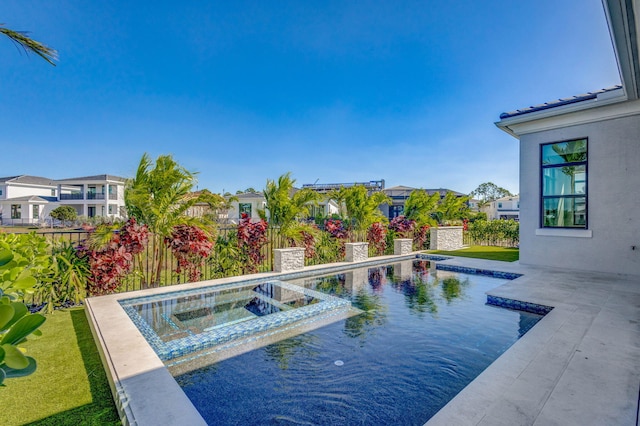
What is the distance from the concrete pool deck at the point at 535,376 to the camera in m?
2.70

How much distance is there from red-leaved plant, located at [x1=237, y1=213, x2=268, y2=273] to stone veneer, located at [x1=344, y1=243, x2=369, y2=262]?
366 centimetres

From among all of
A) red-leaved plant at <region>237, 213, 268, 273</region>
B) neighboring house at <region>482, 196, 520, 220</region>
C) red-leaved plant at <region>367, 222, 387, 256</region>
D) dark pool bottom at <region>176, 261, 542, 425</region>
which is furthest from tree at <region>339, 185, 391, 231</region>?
neighboring house at <region>482, 196, 520, 220</region>

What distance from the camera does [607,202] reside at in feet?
27.7

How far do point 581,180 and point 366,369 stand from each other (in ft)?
30.1

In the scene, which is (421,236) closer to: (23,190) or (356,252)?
(356,252)

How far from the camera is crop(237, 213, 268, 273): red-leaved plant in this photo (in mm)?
8641

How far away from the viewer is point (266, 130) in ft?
80.6

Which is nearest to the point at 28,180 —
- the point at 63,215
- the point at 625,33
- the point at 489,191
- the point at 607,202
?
the point at 63,215

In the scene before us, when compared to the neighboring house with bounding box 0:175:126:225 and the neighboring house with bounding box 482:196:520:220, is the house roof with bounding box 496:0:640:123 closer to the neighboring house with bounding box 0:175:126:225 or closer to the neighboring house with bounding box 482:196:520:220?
the neighboring house with bounding box 482:196:520:220

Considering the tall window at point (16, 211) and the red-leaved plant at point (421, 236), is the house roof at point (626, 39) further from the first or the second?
the tall window at point (16, 211)

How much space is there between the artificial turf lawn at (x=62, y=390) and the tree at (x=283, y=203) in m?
5.69

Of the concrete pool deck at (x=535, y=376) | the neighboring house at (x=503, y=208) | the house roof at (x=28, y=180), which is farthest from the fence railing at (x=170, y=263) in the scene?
the house roof at (x=28, y=180)

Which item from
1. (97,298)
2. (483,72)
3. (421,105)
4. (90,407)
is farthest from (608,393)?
(421,105)

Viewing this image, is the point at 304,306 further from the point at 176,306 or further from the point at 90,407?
the point at 90,407
